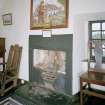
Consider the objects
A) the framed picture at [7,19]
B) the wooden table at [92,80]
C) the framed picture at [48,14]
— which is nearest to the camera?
the wooden table at [92,80]

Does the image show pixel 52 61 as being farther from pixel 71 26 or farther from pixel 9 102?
pixel 9 102

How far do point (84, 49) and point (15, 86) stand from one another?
1780mm

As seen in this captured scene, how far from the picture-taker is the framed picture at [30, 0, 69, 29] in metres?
3.04

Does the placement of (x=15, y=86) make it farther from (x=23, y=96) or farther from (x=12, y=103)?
(x=12, y=103)

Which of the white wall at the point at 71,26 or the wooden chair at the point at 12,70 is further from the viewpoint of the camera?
the wooden chair at the point at 12,70

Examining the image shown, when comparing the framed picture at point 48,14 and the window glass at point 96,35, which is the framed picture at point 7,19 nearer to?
the framed picture at point 48,14

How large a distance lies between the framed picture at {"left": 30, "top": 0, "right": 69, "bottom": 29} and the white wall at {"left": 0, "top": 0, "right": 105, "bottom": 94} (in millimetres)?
111

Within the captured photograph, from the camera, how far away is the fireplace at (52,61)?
308 centimetres

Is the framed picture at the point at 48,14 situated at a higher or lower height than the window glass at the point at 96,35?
higher

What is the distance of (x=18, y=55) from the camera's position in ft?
12.6

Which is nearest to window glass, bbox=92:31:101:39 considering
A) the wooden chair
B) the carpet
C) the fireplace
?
the fireplace

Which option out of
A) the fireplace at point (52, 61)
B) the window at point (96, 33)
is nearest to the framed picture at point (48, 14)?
the fireplace at point (52, 61)

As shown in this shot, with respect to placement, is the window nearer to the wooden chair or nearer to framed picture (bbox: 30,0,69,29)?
framed picture (bbox: 30,0,69,29)

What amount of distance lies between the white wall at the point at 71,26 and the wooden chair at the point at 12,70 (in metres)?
0.15
